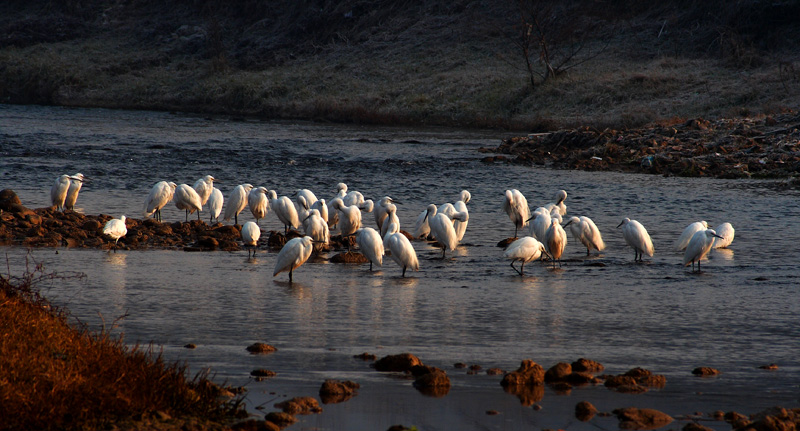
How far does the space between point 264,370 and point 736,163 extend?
59.1 feet

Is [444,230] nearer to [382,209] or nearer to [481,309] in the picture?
[382,209]

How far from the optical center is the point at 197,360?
6410mm

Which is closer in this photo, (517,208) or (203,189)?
(517,208)

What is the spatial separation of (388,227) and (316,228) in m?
0.99

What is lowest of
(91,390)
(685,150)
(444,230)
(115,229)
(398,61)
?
(91,390)

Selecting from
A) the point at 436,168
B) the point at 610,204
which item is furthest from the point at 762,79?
the point at 610,204

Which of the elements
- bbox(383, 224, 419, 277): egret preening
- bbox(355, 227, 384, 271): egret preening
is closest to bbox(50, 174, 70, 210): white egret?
bbox(355, 227, 384, 271): egret preening

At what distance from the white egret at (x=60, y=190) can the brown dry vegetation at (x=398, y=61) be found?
22767mm

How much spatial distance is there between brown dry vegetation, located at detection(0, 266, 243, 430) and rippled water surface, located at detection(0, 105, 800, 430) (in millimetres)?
484

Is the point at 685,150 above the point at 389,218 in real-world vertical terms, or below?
above

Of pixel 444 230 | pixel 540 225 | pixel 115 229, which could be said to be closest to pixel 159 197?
pixel 115 229

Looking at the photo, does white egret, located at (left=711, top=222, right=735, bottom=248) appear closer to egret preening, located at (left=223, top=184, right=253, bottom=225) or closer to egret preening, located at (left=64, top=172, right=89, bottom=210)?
egret preening, located at (left=223, top=184, right=253, bottom=225)

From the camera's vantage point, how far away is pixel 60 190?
46.5ft

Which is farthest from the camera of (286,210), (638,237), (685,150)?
(685,150)
